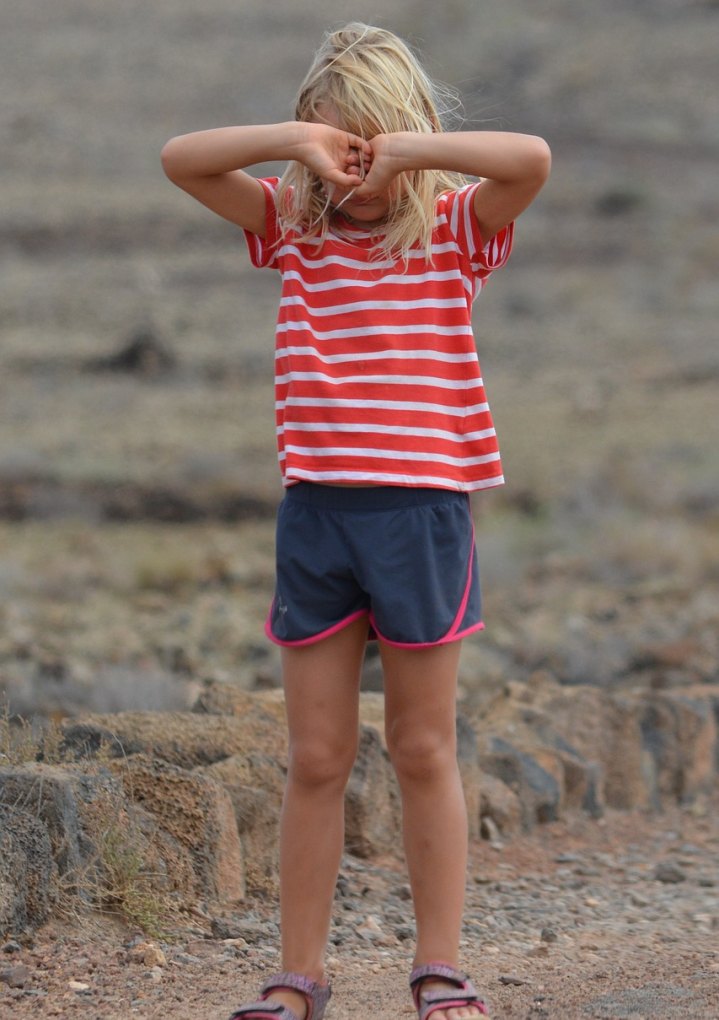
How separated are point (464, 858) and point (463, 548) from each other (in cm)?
68

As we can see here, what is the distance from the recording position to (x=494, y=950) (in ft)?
13.8

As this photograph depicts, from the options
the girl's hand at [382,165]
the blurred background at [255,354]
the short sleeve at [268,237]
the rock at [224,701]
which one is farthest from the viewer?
the blurred background at [255,354]

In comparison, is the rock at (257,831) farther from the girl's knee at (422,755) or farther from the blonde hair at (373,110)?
the blonde hair at (373,110)

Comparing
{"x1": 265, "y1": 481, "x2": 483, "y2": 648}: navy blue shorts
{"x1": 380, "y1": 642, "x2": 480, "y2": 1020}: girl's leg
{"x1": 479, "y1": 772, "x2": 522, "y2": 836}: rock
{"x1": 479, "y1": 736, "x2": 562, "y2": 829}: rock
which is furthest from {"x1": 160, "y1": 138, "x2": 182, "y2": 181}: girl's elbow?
{"x1": 479, "y1": 736, "x2": 562, "y2": 829}: rock

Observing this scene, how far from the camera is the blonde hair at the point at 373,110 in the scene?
3.24 metres

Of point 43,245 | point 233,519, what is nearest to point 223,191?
point 233,519

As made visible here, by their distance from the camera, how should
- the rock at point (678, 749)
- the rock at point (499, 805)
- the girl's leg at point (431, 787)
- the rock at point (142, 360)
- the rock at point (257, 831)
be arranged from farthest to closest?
the rock at point (142, 360), the rock at point (678, 749), the rock at point (499, 805), the rock at point (257, 831), the girl's leg at point (431, 787)

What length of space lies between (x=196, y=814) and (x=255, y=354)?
77.1 ft

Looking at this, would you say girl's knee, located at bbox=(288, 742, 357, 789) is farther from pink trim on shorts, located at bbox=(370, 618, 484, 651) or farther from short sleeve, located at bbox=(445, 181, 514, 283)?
short sleeve, located at bbox=(445, 181, 514, 283)

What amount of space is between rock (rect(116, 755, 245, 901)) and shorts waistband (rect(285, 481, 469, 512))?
1.25 m

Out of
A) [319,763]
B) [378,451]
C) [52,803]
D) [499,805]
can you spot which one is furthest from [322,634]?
[499,805]

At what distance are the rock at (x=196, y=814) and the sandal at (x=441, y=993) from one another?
1.02 metres

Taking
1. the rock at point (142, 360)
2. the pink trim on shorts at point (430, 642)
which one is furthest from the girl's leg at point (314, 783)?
the rock at point (142, 360)

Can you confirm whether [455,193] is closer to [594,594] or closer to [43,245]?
[594,594]
